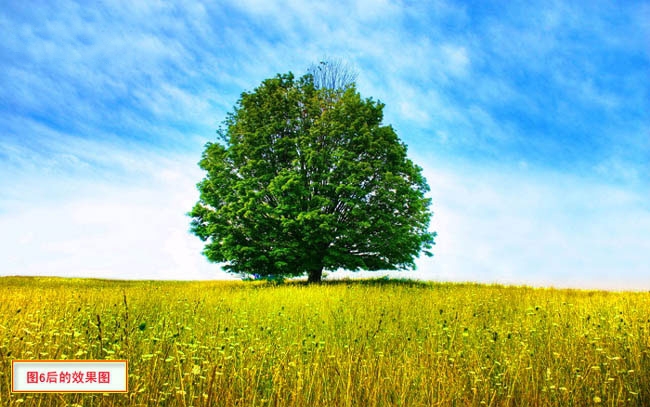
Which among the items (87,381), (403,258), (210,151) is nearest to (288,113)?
(210,151)

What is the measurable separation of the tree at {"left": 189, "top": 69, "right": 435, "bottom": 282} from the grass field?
7.95m

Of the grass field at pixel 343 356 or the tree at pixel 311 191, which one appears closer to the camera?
the grass field at pixel 343 356

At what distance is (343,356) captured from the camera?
22.5ft

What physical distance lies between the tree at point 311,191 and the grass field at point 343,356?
795cm

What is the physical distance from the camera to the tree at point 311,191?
2081 cm

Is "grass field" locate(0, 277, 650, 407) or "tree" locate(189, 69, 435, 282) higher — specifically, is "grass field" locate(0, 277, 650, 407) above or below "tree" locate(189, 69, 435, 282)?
below

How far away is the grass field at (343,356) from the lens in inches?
203

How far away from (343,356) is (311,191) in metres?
14.9

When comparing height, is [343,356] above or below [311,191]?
below

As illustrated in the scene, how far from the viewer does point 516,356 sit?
22.5 feet

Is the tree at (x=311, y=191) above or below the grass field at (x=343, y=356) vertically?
above

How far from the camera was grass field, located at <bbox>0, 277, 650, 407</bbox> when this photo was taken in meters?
5.15

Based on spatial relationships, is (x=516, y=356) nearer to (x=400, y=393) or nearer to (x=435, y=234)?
(x=400, y=393)

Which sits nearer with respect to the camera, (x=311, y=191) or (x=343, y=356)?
(x=343, y=356)
